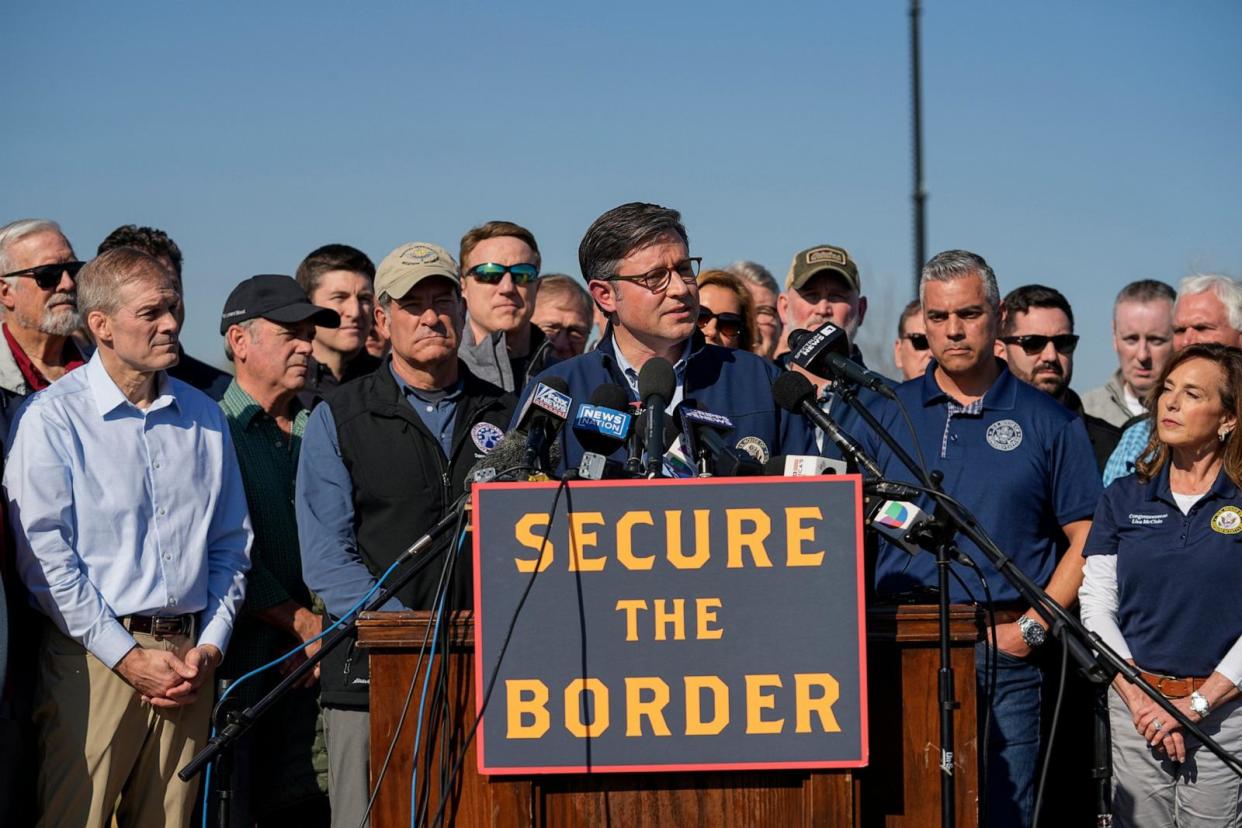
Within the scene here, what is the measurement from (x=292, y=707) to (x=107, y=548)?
1.13m

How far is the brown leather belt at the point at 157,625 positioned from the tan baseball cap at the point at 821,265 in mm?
3676

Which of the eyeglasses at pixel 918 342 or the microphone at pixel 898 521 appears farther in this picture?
the eyeglasses at pixel 918 342

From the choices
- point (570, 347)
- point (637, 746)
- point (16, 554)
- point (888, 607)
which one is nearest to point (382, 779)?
point (637, 746)

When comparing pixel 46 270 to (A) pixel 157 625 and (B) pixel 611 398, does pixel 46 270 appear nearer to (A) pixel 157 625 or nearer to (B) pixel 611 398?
(A) pixel 157 625

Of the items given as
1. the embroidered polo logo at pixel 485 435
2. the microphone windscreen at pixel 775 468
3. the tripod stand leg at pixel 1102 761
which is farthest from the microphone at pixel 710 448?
the embroidered polo logo at pixel 485 435

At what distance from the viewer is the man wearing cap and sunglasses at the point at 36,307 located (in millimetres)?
6355

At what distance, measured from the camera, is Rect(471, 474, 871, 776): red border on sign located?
11.8 feet

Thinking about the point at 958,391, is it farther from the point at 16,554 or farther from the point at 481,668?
the point at 16,554

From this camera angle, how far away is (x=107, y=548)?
533cm

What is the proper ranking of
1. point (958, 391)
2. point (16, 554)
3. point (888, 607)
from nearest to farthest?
1. point (888, 607)
2. point (16, 554)
3. point (958, 391)

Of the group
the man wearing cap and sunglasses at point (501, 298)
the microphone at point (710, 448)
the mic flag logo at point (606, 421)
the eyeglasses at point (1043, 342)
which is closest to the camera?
the mic flag logo at point (606, 421)

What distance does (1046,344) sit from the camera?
24.8 ft

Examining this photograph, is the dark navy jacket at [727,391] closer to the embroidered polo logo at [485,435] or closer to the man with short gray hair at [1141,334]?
the embroidered polo logo at [485,435]

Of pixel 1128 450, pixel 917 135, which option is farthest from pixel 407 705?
pixel 917 135
